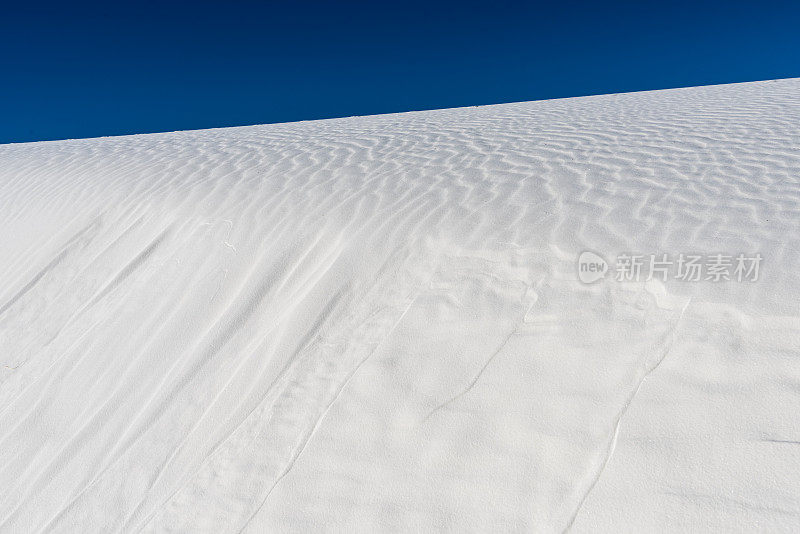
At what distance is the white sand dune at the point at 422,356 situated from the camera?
6.06 feet

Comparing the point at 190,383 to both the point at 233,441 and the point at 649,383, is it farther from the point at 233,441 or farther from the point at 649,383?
the point at 649,383

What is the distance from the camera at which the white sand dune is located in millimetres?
1846

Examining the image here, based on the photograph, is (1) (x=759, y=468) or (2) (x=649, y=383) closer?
(1) (x=759, y=468)

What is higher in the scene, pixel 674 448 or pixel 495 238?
pixel 495 238

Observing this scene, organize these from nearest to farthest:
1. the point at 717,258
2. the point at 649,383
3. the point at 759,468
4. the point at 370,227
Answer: the point at 759,468 < the point at 649,383 < the point at 717,258 < the point at 370,227

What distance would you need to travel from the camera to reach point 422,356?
95.2 inches

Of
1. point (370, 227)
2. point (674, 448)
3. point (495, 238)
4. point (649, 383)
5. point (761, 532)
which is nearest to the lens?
point (761, 532)

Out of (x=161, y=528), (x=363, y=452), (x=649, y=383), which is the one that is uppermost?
(x=649, y=383)

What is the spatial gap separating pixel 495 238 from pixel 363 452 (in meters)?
1.38

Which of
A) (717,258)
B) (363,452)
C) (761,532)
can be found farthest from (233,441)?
(717,258)

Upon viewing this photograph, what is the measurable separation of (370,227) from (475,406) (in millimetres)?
1584

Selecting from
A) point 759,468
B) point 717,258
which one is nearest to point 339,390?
point 759,468

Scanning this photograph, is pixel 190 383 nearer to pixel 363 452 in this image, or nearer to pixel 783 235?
pixel 363 452

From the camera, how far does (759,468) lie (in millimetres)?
1695
